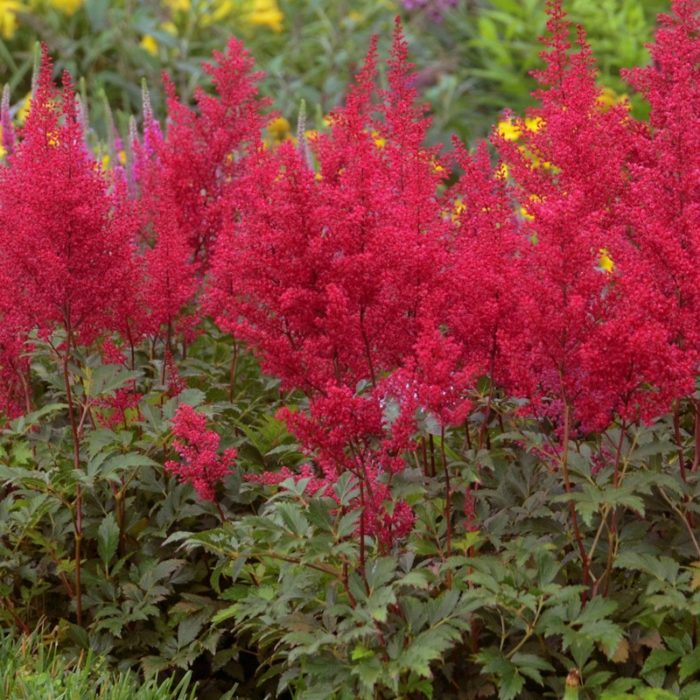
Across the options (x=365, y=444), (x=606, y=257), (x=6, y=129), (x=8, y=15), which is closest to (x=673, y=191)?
(x=365, y=444)

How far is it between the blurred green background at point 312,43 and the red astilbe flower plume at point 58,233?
6673 mm

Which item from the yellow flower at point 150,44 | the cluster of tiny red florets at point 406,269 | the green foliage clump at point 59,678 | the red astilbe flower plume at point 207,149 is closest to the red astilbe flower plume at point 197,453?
the cluster of tiny red florets at point 406,269

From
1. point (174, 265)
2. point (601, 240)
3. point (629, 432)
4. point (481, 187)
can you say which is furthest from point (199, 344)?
point (601, 240)

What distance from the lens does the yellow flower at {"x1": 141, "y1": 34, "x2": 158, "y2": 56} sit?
11858 mm

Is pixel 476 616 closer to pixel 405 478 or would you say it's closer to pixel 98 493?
pixel 405 478

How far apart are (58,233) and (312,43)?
900 centimetres

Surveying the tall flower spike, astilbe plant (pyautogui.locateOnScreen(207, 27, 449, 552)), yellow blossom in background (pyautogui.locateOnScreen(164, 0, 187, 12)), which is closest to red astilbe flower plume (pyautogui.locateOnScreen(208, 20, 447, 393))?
astilbe plant (pyautogui.locateOnScreen(207, 27, 449, 552))

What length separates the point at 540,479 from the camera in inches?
146

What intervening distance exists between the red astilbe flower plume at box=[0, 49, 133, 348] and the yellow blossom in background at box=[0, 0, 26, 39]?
832 cm

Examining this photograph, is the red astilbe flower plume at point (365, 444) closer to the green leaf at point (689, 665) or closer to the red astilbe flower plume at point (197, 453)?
the red astilbe flower plume at point (197, 453)

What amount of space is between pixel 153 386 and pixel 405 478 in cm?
132

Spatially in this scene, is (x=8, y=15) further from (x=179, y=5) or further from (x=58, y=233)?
(x=58, y=233)

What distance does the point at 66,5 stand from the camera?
12125 millimetres

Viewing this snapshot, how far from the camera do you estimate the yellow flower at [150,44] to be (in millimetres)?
11858
